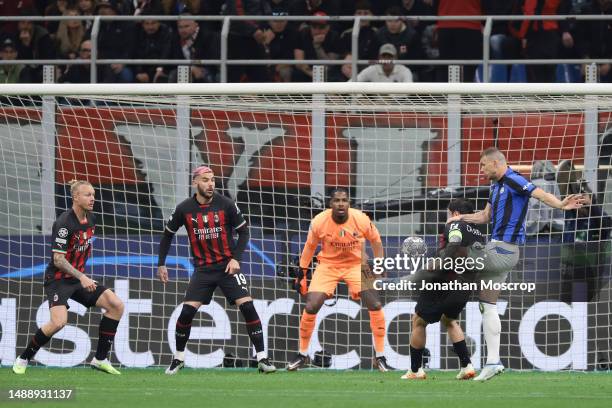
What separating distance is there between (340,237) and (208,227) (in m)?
1.43

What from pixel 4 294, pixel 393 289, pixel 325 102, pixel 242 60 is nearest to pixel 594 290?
pixel 393 289

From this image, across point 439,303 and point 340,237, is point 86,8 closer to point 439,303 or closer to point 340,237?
point 340,237

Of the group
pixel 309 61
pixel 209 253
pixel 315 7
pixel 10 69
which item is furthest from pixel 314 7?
pixel 209 253

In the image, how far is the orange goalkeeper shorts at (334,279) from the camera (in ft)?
46.6

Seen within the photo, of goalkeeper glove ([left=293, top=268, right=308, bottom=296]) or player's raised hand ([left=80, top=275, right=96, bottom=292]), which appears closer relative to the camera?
player's raised hand ([left=80, top=275, right=96, bottom=292])

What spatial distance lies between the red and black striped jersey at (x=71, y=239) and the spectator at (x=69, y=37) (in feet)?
15.7

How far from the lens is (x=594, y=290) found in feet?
49.4

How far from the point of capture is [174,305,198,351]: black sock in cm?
1370

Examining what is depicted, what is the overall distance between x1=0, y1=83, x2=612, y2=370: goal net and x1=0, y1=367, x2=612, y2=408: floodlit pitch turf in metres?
1.15

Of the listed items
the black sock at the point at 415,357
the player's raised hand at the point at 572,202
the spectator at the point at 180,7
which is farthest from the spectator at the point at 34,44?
the player's raised hand at the point at 572,202

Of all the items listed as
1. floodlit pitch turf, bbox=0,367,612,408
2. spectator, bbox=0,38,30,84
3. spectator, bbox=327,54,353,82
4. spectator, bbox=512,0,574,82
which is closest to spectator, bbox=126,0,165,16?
spectator, bbox=0,38,30,84

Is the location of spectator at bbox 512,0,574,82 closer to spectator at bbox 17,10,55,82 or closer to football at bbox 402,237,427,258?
football at bbox 402,237,427,258

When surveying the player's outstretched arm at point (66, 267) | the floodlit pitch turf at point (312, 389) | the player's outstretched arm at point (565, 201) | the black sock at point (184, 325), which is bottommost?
the floodlit pitch turf at point (312, 389)

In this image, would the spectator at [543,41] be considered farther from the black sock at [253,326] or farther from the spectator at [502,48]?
the black sock at [253,326]
